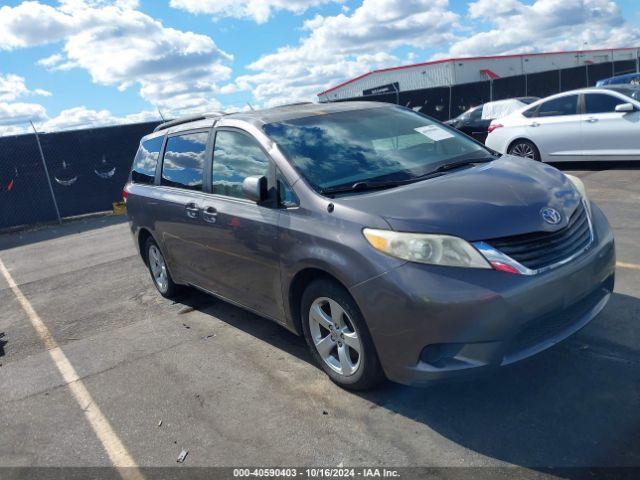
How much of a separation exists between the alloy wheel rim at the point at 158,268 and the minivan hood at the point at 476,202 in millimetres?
3124

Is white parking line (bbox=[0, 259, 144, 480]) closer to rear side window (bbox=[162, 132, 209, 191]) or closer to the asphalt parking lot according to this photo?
the asphalt parking lot

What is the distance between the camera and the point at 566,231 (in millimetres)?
3389

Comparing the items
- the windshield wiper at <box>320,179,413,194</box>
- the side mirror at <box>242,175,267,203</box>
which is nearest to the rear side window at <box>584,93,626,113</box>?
the windshield wiper at <box>320,179,413,194</box>

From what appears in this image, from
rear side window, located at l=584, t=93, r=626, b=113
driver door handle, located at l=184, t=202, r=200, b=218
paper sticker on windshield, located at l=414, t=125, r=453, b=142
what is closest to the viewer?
paper sticker on windshield, located at l=414, t=125, r=453, b=142

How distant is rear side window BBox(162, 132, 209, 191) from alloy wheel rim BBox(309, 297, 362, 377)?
176 cm

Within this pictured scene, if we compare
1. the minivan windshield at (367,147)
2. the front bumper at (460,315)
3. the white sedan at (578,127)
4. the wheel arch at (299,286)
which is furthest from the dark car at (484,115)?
the front bumper at (460,315)

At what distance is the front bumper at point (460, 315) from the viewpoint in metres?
2.98

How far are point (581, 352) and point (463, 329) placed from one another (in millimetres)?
1301

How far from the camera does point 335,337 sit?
3.65m

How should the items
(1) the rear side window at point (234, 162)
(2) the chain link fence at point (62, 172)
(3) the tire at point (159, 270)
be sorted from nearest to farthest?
(1) the rear side window at point (234, 162) → (3) the tire at point (159, 270) → (2) the chain link fence at point (62, 172)

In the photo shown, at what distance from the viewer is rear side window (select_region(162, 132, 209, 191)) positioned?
4.95 meters

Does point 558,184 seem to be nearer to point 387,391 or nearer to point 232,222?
point 387,391

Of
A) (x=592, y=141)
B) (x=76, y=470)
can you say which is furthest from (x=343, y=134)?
(x=592, y=141)

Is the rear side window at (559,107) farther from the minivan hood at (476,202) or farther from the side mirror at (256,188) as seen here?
the side mirror at (256,188)
